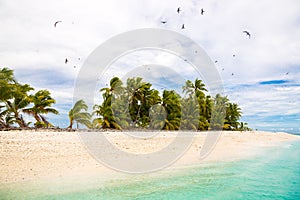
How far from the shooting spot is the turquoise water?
8.02 m

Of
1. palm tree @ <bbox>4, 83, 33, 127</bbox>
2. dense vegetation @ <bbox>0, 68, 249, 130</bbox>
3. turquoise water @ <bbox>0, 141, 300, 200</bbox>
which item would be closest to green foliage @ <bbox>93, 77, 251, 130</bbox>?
dense vegetation @ <bbox>0, 68, 249, 130</bbox>

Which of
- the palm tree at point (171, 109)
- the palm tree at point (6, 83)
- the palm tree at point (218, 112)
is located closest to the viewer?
the palm tree at point (6, 83)

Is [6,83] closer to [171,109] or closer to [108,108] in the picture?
[108,108]

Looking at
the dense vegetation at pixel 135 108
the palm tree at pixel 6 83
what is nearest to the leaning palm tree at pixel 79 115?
the dense vegetation at pixel 135 108

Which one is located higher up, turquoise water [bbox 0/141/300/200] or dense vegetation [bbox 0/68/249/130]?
dense vegetation [bbox 0/68/249/130]

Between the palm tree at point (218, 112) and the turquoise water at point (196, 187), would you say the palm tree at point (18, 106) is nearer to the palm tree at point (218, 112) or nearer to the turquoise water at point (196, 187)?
the turquoise water at point (196, 187)

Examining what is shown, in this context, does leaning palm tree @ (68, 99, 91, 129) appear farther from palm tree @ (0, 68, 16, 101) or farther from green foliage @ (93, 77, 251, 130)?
palm tree @ (0, 68, 16, 101)

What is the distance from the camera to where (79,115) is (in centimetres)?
3647

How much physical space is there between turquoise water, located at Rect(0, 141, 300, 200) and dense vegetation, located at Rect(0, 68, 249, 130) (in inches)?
840

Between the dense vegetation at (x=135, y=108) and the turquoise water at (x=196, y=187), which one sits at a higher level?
the dense vegetation at (x=135, y=108)

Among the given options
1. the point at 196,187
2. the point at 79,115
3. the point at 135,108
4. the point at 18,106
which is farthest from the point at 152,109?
the point at 196,187

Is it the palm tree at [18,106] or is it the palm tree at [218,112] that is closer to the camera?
the palm tree at [18,106]

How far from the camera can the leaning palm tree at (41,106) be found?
32.0 meters

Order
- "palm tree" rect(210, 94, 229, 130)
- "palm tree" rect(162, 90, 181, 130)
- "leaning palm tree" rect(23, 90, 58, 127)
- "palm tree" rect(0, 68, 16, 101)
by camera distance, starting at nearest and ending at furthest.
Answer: "palm tree" rect(0, 68, 16, 101) → "leaning palm tree" rect(23, 90, 58, 127) → "palm tree" rect(162, 90, 181, 130) → "palm tree" rect(210, 94, 229, 130)
